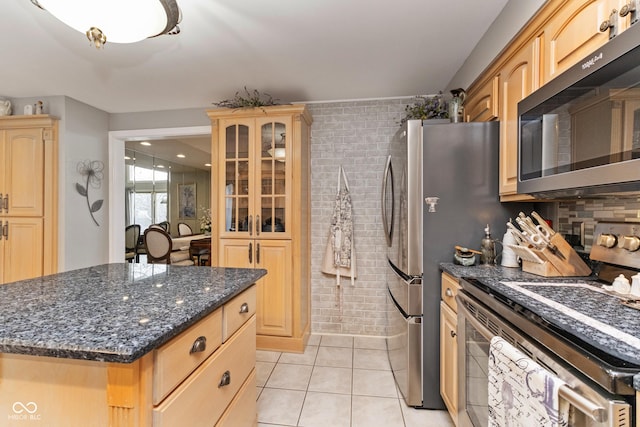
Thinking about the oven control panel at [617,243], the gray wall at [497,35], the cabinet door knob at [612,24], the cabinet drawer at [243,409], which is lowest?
the cabinet drawer at [243,409]

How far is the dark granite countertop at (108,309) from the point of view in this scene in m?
0.71

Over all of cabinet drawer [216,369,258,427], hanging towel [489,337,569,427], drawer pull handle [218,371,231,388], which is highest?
hanging towel [489,337,569,427]

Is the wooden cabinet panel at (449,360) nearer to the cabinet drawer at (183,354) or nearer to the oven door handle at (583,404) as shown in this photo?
the oven door handle at (583,404)

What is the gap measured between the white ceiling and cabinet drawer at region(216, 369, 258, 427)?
2.02m

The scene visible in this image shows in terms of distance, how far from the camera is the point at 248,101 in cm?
268

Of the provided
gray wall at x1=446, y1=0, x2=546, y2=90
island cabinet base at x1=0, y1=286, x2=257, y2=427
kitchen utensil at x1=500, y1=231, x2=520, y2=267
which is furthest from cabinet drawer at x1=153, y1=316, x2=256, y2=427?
gray wall at x1=446, y1=0, x2=546, y2=90

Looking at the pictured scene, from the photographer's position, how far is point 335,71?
7.88ft

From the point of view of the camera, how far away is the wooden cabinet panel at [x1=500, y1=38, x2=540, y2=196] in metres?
1.46

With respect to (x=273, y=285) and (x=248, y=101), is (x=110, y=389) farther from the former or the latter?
(x=248, y=101)

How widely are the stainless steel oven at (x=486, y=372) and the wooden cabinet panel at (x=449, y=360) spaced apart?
0.11m

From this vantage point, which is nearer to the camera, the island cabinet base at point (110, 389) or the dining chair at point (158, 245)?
the island cabinet base at point (110, 389)

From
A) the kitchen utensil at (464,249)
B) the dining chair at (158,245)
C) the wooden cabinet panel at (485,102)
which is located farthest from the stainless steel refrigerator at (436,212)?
the dining chair at (158,245)

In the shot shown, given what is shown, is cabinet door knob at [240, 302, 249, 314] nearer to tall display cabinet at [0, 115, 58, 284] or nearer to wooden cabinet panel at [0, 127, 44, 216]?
tall display cabinet at [0, 115, 58, 284]

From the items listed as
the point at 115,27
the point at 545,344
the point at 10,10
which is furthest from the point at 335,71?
the point at 545,344
